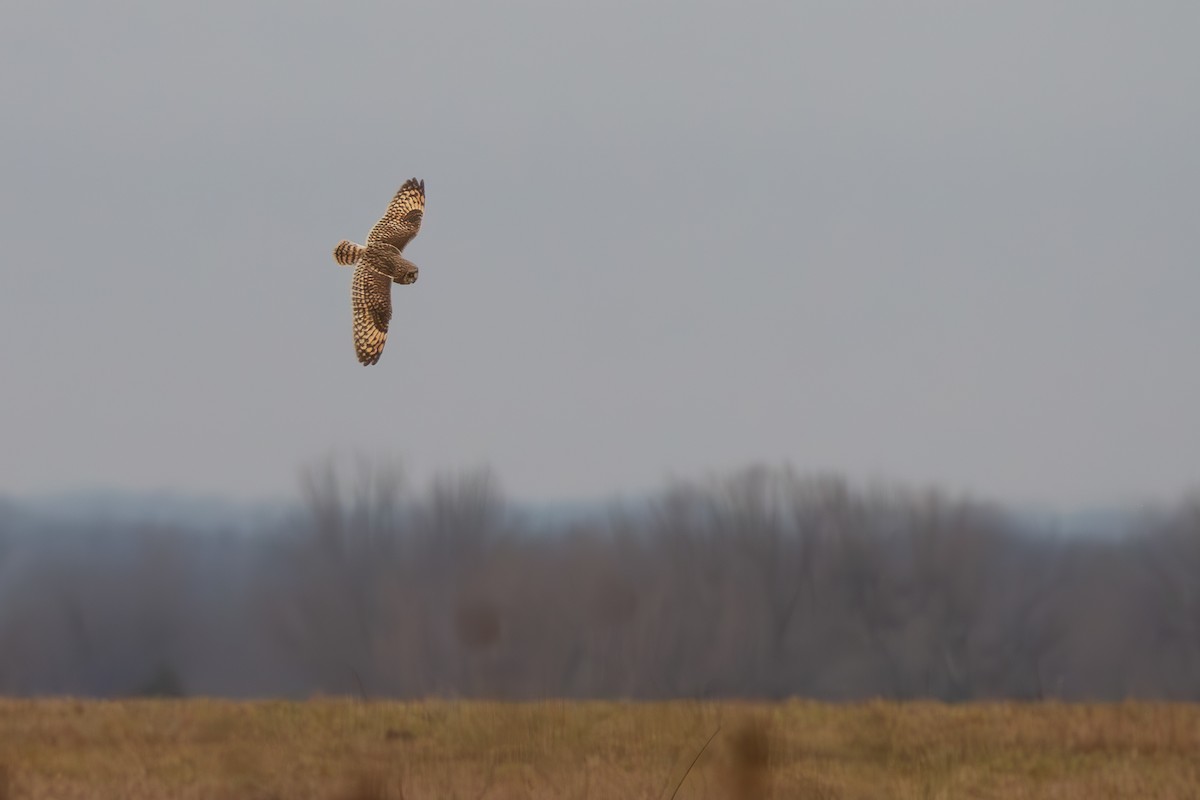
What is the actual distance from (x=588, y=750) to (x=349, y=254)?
4.70 metres

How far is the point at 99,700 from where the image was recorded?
15742 millimetres

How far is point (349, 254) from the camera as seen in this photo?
1262 cm

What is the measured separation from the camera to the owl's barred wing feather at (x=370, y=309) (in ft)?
40.1

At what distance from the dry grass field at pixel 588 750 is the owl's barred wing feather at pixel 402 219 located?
440cm

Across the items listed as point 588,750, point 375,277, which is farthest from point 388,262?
point 588,750

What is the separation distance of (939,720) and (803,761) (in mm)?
2400

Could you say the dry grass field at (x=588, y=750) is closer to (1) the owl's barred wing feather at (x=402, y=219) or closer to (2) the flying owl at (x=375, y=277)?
(2) the flying owl at (x=375, y=277)

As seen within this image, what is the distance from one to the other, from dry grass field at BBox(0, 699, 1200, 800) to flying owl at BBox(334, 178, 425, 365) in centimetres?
343

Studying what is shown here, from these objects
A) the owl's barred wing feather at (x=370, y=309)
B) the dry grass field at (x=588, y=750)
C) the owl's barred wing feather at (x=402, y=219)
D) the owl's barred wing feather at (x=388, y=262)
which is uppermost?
the owl's barred wing feather at (x=402, y=219)

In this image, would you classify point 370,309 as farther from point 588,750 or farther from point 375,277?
point 588,750

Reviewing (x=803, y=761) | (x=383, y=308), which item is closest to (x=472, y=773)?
(x=803, y=761)

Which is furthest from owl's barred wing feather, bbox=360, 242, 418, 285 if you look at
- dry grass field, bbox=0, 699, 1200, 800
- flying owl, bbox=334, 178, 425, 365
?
dry grass field, bbox=0, 699, 1200, 800

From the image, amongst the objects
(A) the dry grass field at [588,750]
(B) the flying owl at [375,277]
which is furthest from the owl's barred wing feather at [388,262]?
(A) the dry grass field at [588,750]

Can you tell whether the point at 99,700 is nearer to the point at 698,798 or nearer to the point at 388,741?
the point at 388,741
